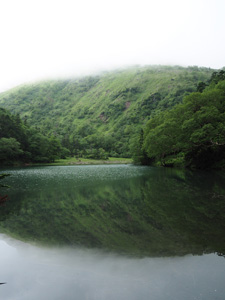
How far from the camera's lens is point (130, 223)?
13.1 m

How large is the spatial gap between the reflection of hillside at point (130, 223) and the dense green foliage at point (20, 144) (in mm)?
73057

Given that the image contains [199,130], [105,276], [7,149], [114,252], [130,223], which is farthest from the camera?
[7,149]

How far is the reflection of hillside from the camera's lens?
9.91m

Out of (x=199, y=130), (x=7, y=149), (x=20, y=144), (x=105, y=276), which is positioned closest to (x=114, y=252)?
(x=105, y=276)

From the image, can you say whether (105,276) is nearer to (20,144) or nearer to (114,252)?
(114,252)

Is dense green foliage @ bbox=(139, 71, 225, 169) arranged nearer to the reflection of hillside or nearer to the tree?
the reflection of hillside

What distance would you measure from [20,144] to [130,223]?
305 ft

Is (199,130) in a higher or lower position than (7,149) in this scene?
higher

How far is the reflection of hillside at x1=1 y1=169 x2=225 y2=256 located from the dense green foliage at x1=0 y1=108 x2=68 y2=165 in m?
73.1

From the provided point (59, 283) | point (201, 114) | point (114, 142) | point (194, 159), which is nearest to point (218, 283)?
point (59, 283)

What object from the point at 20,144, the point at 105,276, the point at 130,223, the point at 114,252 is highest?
the point at 105,276

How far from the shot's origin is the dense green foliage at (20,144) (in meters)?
86.2

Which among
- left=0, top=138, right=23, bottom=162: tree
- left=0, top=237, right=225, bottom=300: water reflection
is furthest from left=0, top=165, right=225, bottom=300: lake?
left=0, top=138, right=23, bottom=162: tree

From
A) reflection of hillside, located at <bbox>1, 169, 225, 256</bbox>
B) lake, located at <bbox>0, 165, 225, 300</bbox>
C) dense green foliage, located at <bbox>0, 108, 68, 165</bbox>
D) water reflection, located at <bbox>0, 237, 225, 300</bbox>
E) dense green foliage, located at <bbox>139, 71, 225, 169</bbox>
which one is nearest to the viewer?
water reflection, located at <bbox>0, 237, 225, 300</bbox>
